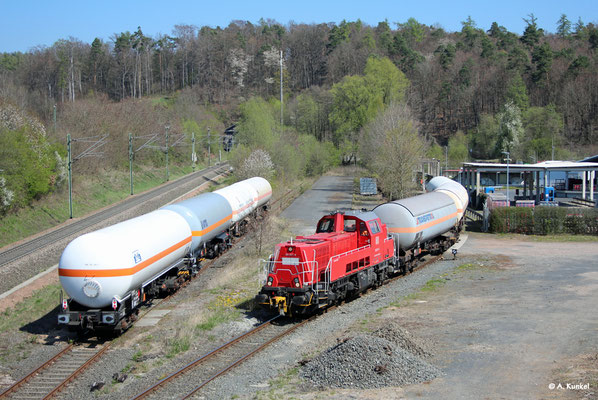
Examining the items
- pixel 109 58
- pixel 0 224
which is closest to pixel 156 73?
pixel 109 58

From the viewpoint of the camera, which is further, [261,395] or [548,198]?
[548,198]

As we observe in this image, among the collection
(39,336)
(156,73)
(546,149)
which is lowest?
(39,336)

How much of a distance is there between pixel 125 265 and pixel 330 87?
12113cm

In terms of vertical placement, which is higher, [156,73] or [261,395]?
[156,73]

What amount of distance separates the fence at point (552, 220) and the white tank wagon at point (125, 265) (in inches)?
984

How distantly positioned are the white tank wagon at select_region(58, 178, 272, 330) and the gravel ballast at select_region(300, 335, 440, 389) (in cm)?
678

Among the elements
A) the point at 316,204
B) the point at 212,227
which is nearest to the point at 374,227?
the point at 212,227

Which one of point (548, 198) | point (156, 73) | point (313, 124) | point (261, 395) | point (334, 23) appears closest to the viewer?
point (261, 395)

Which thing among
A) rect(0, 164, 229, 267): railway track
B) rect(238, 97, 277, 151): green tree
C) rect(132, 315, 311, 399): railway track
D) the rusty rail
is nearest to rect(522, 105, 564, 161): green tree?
rect(238, 97, 277, 151): green tree

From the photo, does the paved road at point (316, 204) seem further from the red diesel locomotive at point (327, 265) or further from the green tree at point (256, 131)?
the red diesel locomotive at point (327, 265)

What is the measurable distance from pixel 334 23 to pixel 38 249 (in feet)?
563

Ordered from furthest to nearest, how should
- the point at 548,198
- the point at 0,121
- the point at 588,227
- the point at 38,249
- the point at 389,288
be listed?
the point at 548,198 < the point at 0,121 < the point at 588,227 < the point at 38,249 < the point at 389,288

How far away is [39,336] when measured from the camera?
17594 mm

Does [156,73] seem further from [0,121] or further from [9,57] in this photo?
[0,121]
